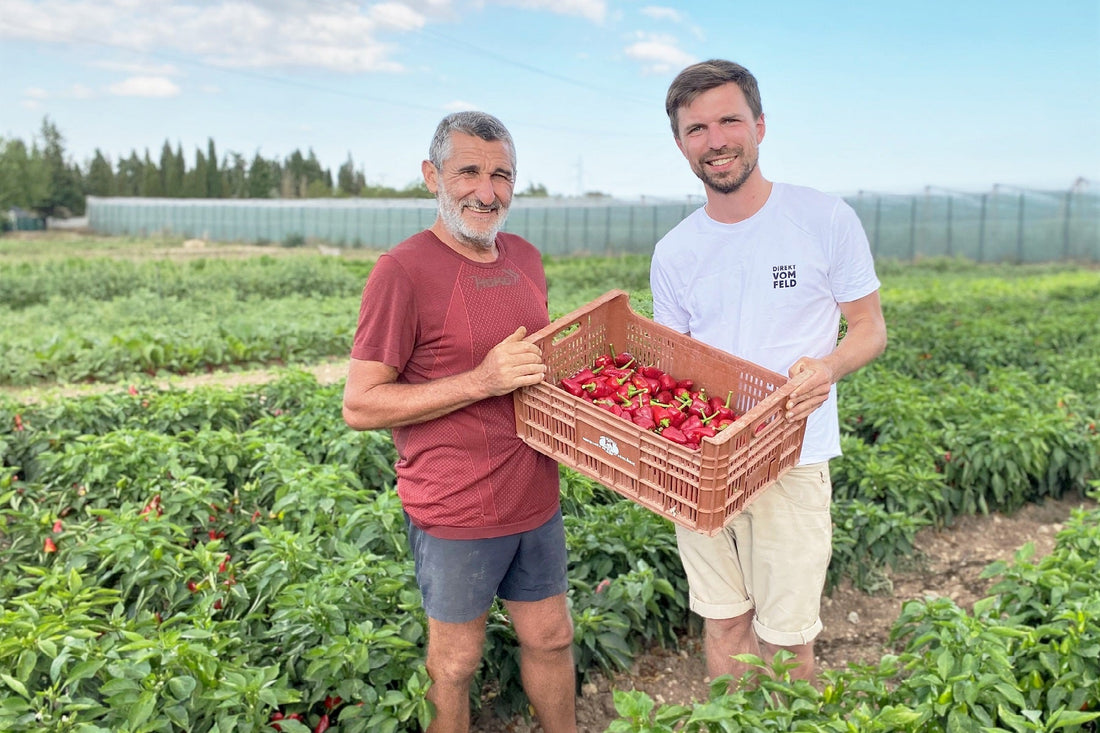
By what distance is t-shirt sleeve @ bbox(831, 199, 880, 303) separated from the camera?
259 centimetres

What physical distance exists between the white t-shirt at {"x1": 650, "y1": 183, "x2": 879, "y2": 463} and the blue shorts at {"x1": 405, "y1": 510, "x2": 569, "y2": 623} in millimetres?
798

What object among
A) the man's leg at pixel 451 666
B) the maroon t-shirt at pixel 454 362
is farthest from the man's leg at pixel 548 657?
the maroon t-shirt at pixel 454 362

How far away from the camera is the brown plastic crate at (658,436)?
216 cm

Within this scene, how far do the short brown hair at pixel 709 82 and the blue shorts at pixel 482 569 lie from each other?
129 centimetres

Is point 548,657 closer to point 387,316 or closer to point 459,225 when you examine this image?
point 387,316

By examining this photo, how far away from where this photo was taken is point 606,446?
2316 millimetres

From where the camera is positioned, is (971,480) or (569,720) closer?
(569,720)

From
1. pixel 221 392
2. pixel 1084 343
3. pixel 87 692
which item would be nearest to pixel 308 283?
pixel 221 392

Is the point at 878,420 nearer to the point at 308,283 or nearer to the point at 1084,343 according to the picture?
the point at 1084,343

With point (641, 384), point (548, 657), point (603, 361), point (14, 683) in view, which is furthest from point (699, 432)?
point (14, 683)

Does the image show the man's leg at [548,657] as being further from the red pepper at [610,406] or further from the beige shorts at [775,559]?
the red pepper at [610,406]

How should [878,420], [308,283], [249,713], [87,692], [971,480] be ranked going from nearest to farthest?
[249,713]
[87,692]
[971,480]
[878,420]
[308,283]

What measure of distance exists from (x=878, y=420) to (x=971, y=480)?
66 centimetres

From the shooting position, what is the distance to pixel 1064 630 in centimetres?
280
